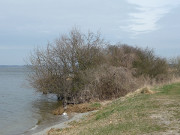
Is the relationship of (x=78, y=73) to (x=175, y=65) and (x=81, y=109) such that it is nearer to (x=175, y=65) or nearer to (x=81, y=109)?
(x=81, y=109)

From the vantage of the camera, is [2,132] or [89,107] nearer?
[2,132]

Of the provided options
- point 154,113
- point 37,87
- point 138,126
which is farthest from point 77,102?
point 138,126

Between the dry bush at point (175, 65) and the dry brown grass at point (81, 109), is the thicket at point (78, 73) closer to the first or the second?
the dry brown grass at point (81, 109)

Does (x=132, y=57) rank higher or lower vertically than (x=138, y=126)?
higher

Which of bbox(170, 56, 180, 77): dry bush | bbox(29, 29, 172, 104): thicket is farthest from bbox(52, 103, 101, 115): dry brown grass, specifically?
bbox(170, 56, 180, 77): dry bush

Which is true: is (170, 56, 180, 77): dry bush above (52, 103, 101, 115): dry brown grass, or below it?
above

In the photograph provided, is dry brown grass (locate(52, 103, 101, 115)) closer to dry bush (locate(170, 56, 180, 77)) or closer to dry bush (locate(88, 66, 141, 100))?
dry bush (locate(88, 66, 141, 100))

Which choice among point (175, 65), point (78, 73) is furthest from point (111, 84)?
Result: point (175, 65)

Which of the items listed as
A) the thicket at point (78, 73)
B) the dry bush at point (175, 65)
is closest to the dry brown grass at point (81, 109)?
the thicket at point (78, 73)

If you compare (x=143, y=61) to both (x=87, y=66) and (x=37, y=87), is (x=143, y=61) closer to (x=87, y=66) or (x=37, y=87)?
(x=87, y=66)

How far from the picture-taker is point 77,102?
916 inches

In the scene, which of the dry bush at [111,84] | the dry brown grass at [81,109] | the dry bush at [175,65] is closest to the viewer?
the dry brown grass at [81,109]

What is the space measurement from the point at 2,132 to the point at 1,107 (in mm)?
9719

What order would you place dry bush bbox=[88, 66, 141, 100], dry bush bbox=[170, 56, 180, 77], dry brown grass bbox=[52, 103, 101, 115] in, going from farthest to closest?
1. dry bush bbox=[170, 56, 180, 77]
2. dry bush bbox=[88, 66, 141, 100]
3. dry brown grass bbox=[52, 103, 101, 115]
